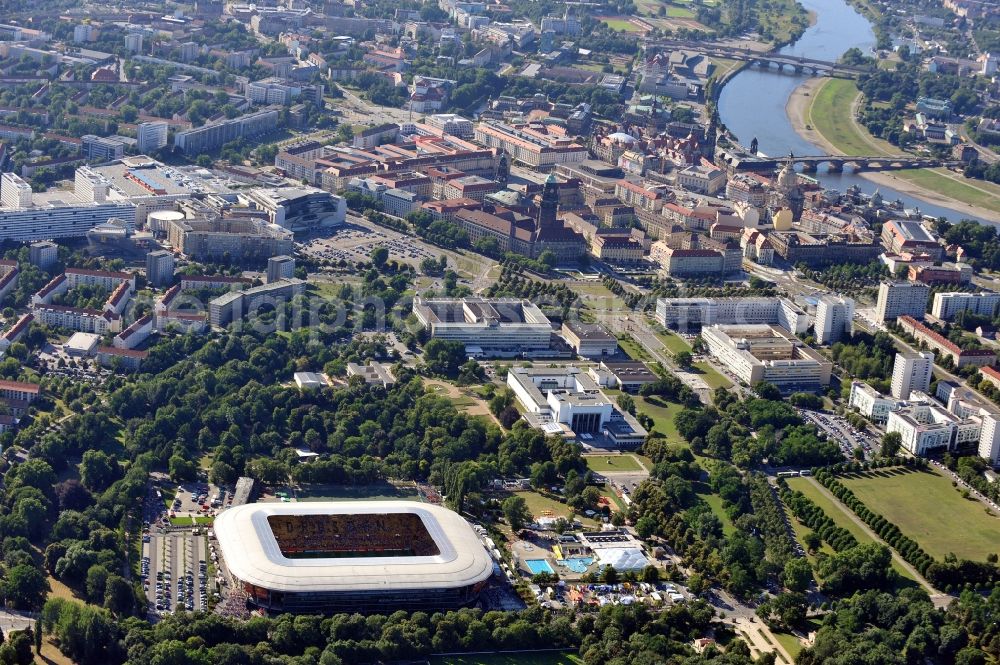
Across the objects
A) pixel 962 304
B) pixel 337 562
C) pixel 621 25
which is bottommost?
pixel 337 562

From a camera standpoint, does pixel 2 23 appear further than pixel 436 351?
Yes

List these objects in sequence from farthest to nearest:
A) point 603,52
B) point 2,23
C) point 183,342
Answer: point 603,52 → point 2,23 → point 183,342

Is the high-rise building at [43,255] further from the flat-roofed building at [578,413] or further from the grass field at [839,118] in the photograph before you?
the grass field at [839,118]

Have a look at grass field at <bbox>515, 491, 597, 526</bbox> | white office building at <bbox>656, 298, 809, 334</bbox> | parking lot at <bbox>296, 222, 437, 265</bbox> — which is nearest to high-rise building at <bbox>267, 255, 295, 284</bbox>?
parking lot at <bbox>296, 222, 437, 265</bbox>

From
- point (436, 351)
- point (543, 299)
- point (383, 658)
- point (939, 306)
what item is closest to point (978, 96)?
point (939, 306)

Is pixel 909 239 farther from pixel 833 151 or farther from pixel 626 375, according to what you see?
pixel 626 375

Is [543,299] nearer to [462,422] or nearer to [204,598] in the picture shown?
[462,422]

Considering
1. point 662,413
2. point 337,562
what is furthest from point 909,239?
point 337,562
